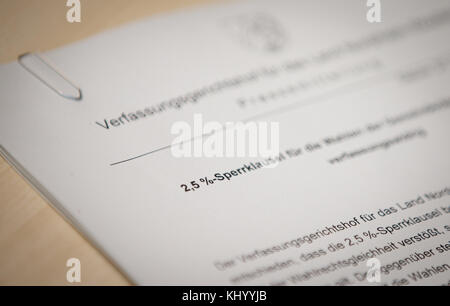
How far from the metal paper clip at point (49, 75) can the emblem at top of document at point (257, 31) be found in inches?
7.9

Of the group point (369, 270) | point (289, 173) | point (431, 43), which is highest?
point (431, 43)

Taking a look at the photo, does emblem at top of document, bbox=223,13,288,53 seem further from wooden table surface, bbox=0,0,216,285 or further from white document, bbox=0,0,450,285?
wooden table surface, bbox=0,0,216,285

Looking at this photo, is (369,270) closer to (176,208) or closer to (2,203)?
(176,208)

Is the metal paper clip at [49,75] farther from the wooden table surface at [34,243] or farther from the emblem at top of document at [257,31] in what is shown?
the emblem at top of document at [257,31]

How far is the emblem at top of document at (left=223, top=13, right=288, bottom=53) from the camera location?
19.0 inches

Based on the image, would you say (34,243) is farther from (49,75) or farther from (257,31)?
(257,31)

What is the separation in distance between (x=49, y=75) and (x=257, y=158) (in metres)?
0.25

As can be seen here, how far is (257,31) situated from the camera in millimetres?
487

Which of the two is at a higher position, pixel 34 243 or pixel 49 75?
pixel 49 75

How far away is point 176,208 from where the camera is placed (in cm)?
37

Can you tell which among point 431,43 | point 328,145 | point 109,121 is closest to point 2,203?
point 109,121

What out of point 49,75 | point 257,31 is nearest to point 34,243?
point 49,75

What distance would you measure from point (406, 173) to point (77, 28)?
0.42 meters

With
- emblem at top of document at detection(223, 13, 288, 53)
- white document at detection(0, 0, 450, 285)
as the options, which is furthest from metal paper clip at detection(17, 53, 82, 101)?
emblem at top of document at detection(223, 13, 288, 53)
